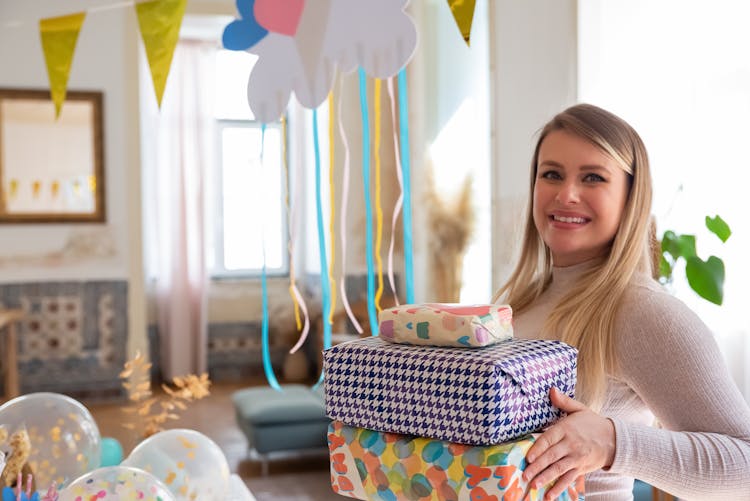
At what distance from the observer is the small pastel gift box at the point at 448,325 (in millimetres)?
905

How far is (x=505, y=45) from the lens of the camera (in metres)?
4.36

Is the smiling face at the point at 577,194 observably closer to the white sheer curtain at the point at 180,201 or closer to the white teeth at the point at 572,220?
the white teeth at the point at 572,220

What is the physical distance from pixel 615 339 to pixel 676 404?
119 mm

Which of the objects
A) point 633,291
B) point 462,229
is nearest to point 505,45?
point 462,229

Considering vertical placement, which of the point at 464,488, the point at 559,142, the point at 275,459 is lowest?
the point at 275,459

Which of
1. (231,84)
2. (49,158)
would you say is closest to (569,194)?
(49,158)

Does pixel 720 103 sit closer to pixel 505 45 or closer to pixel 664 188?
pixel 664 188

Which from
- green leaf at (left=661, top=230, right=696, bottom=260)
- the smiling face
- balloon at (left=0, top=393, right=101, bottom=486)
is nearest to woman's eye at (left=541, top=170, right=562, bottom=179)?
the smiling face

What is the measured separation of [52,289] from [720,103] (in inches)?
178

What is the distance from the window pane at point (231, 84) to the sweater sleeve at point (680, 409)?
607 centimetres

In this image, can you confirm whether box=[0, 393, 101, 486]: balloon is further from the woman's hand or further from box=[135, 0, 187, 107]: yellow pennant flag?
the woman's hand

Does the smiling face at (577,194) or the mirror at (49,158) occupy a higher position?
the mirror at (49,158)

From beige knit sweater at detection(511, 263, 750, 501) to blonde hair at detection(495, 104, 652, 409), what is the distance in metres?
0.03

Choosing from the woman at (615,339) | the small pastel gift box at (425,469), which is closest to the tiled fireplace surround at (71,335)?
the woman at (615,339)
